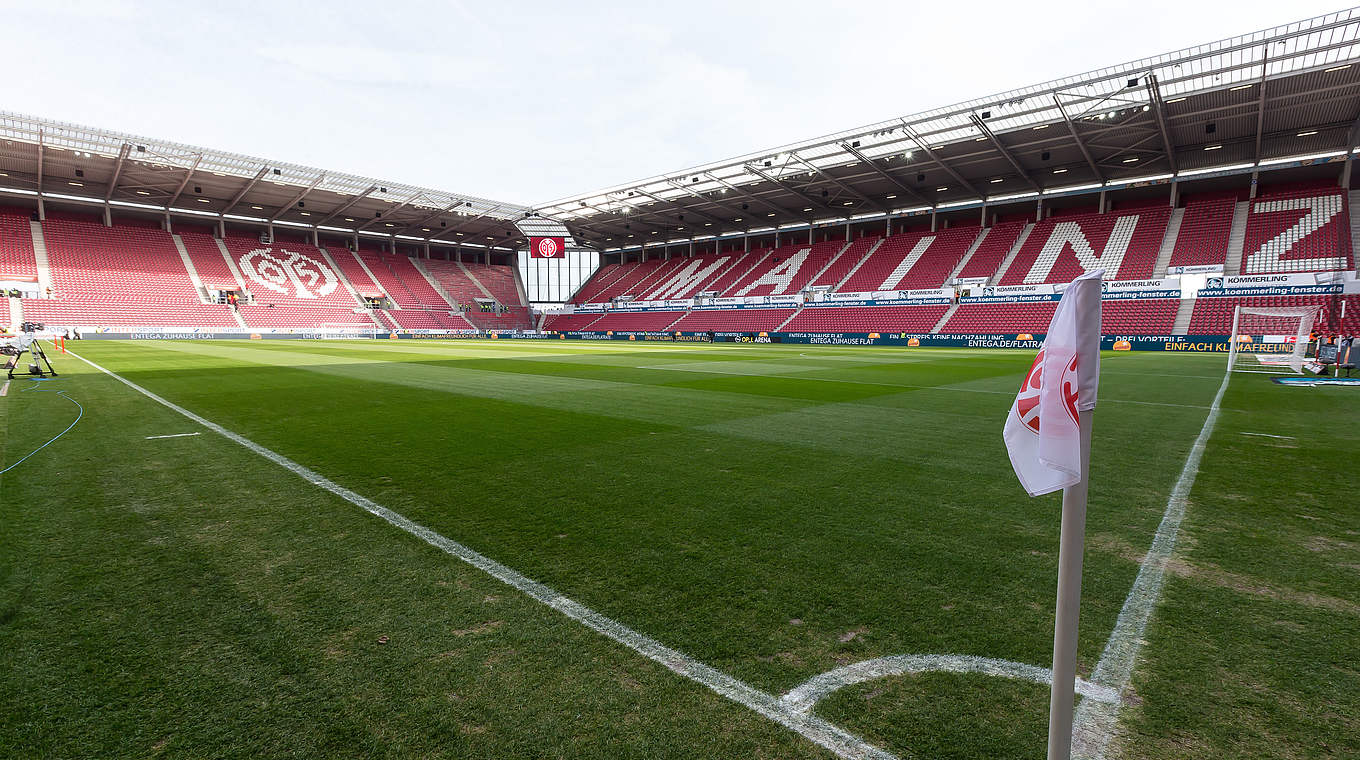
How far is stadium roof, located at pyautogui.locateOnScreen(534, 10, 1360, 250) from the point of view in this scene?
85.0 feet

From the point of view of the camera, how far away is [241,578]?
3080 mm

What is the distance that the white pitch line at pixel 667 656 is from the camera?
6.22 feet

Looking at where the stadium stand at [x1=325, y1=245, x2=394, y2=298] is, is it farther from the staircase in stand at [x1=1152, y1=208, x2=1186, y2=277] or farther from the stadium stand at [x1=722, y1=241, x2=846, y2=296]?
the staircase in stand at [x1=1152, y1=208, x2=1186, y2=277]

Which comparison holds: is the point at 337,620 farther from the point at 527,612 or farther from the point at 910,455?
the point at 910,455

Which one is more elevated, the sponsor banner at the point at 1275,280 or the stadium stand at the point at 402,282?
the stadium stand at the point at 402,282

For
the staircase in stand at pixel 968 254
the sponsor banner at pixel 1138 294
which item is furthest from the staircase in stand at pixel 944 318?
the sponsor banner at pixel 1138 294

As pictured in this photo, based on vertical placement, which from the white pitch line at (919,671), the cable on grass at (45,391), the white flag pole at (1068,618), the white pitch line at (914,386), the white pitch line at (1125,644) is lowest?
the white pitch line at (914,386)

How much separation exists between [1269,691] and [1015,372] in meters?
16.9

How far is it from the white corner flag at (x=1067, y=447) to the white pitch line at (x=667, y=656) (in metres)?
0.60

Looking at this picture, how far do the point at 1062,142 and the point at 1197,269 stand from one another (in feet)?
35.6

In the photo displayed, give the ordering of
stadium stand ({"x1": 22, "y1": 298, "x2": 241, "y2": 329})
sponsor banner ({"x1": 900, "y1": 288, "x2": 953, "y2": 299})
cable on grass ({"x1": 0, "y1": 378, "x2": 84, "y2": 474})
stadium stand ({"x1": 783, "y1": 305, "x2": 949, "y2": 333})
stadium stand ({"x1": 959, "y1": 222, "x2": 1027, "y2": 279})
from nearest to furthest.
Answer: cable on grass ({"x1": 0, "y1": 378, "x2": 84, "y2": 474}) → stadium stand ({"x1": 22, "y1": 298, "x2": 241, "y2": 329}) → stadium stand ({"x1": 783, "y1": 305, "x2": 949, "y2": 333}) → sponsor banner ({"x1": 900, "y1": 288, "x2": 953, "y2": 299}) → stadium stand ({"x1": 959, "y1": 222, "x2": 1027, "y2": 279})

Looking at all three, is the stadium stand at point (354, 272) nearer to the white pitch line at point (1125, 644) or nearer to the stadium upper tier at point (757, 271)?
the stadium upper tier at point (757, 271)

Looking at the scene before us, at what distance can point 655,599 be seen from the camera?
2854mm

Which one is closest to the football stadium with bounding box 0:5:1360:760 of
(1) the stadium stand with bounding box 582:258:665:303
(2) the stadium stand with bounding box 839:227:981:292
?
(2) the stadium stand with bounding box 839:227:981:292
